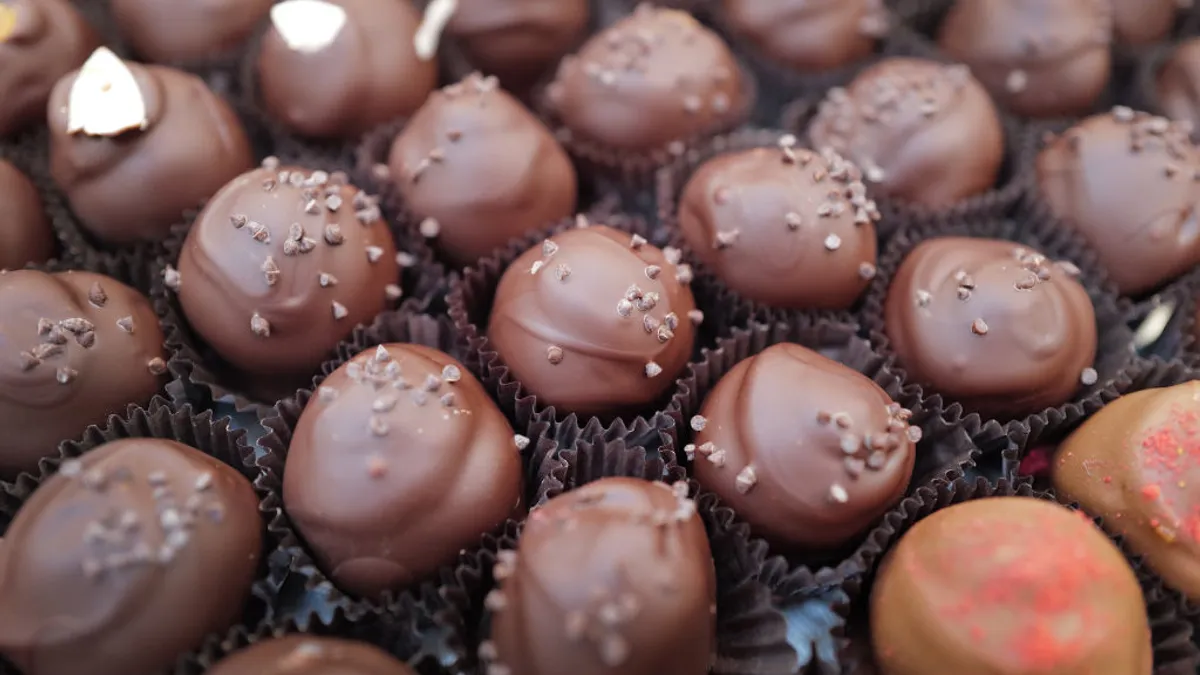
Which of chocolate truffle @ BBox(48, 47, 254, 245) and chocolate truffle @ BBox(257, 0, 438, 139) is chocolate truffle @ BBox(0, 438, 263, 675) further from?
chocolate truffle @ BBox(257, 0, 438, 139)

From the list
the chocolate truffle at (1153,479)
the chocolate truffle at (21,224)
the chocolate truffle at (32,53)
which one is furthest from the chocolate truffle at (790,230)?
the chocolate truffle at (32,53)

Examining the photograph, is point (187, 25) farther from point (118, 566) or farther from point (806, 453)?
point (806, 453)

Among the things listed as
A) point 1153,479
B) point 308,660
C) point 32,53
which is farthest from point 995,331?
point 32,53

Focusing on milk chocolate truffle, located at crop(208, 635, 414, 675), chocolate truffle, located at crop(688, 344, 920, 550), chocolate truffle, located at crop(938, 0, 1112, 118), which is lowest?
milk chocolate truffle, located at crop(208, 635, 414, 675)

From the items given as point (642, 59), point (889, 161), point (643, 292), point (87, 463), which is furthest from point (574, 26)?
point (87, 463)

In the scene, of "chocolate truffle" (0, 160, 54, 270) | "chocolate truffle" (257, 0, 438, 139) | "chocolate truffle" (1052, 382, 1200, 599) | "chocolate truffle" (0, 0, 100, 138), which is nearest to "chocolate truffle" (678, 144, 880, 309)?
"chocolate truffle" (1052, 382, 1200, 599)

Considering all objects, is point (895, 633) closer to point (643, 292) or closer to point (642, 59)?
point (643, 292)
